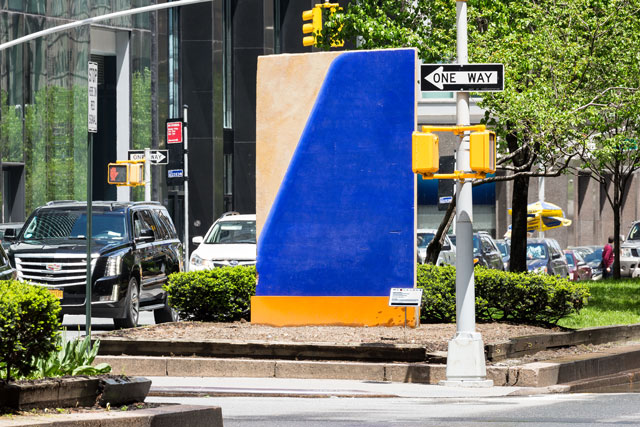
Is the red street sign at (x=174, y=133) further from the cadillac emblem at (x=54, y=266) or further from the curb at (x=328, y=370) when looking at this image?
the curb at (x=328, y=370)

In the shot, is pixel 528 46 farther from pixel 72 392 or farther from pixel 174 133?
pixel 72 392

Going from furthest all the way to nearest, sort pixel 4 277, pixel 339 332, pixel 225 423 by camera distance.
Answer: pixel 339 332
pixel 4 277
pixel 225 423

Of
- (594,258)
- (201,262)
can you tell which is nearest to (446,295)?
(201,262)

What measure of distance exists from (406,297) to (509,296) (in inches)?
97.0

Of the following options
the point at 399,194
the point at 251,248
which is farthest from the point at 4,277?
the point at 251,248

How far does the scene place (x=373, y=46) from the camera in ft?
82.0

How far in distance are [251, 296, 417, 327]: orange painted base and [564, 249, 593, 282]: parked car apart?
2463 cm

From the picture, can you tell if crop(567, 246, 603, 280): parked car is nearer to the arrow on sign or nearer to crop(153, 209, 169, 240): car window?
crop(153, 209, 169, 240): car window

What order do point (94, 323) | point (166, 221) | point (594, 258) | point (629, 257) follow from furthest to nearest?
point (594, 258), point (629, 257), point (94, 323), point (166, 221)

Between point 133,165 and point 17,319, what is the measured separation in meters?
24.0

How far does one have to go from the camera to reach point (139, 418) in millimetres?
8898

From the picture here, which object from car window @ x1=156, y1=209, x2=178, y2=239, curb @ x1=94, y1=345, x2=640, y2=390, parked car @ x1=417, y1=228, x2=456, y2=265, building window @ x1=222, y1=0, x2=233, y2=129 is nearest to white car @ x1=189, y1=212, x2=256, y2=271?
car window @ x1=156, y1=209, x2=178, y2=239

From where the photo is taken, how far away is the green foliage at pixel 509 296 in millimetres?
18188

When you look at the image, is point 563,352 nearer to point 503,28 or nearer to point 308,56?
point 308,56
